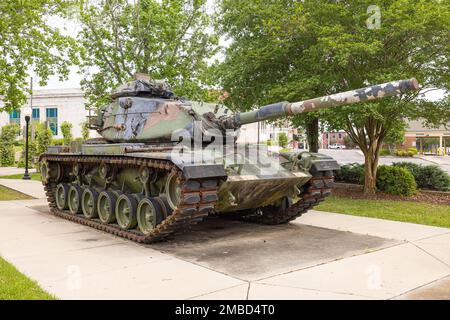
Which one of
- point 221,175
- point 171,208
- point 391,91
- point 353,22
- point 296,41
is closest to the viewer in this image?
point 391,91

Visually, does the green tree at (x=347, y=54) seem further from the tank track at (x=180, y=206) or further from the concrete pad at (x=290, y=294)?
the concrete pad at (x=290, y=294)

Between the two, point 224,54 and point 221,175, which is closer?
point 221,175

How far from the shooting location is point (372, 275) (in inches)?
242

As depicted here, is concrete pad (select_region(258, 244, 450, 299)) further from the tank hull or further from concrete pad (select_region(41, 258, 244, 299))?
the tank hull

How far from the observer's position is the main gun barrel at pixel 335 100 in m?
6.78

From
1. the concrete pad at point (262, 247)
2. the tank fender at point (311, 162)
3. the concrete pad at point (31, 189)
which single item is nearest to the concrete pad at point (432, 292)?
the concrete pad at point (262, 247)

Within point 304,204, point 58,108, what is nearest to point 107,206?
point 304,204

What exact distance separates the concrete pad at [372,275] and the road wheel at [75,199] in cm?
663

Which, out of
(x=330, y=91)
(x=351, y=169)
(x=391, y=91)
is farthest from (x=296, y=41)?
(x=391, y=91)

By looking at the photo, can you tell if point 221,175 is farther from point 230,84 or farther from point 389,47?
point 230,84

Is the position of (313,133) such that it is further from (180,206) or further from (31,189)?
(31,189)
